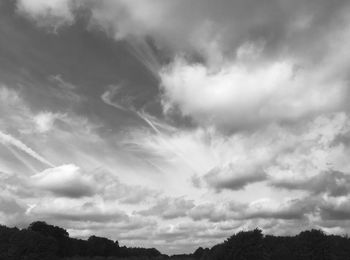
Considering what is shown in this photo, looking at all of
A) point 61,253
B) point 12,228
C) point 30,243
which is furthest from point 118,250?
point 30,243

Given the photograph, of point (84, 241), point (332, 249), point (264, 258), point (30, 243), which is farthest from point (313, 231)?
point (84, 241)

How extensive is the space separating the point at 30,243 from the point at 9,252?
17.4 feet

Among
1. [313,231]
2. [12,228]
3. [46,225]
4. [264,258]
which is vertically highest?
[46,225]

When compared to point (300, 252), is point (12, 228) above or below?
above

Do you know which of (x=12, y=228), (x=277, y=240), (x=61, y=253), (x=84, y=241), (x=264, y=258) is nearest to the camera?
(x=264, y=258)

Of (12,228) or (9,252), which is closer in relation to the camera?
(9,252)

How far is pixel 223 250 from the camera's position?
73.7 m

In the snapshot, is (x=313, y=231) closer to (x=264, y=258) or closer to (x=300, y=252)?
(x=300, y=252)

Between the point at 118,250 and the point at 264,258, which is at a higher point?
the point at 118,250

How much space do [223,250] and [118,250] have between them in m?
107

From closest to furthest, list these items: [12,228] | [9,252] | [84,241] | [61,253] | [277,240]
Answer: [277,240], [9,252], [12,228], [61,253], [84,241]

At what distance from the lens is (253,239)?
242 ft

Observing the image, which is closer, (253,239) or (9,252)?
(253,239)

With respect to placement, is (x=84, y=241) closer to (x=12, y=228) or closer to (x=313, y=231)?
(x=12, y=228)
